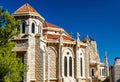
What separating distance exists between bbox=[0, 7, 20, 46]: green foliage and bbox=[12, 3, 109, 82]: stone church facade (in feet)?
27.6

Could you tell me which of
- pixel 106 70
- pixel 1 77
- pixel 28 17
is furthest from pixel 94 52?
pixel 1 77

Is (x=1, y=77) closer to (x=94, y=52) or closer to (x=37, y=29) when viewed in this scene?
(x=37, y=29)

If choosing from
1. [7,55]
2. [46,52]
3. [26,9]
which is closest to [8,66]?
[7,55]

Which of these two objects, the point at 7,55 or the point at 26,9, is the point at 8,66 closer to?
the point at 7,55

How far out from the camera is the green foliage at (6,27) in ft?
92.2

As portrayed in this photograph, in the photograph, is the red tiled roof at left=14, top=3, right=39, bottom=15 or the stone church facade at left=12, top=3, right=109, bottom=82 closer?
the stone church facade at left=12, top=3, right=109, bottom=82

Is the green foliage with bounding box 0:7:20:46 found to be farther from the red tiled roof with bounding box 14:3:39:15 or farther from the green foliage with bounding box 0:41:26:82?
the red tiled roof with bounding box 14:3:39:15

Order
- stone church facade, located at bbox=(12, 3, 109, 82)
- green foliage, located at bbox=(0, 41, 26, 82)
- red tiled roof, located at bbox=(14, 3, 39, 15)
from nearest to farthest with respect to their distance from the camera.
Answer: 1. green foliage, located at bbox=(0, 41, 26, 82)
2. stone church facade, located at bbox=(12, 3, 109, 82)
3. red tiled roof, located at bbox=(14, 3, 39, 15)

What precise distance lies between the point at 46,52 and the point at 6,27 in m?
13.7

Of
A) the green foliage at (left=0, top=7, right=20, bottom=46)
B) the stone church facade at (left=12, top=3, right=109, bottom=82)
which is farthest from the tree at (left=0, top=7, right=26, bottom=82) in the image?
the stone church facade at (left=12, top=3, right=109, bottom=82)

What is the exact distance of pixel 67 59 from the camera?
44.1 meters

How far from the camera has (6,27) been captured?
92.4 ft

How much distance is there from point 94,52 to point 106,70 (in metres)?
4.40

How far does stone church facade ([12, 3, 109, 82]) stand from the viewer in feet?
124
